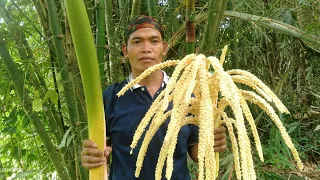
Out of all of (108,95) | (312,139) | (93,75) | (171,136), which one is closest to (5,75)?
(108,95)

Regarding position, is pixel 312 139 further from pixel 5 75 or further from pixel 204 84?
pixel 204 84

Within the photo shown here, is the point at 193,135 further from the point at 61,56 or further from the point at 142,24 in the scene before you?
the point at 61,56

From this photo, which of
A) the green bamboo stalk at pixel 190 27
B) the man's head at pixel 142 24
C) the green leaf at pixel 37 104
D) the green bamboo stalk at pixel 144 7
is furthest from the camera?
the green bamboo stalk at pixel 144 7

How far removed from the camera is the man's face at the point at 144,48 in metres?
1.07

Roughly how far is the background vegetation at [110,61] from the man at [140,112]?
0.11 metres

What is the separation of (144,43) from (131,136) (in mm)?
Answer: 277

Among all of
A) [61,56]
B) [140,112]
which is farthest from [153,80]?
[61,56]

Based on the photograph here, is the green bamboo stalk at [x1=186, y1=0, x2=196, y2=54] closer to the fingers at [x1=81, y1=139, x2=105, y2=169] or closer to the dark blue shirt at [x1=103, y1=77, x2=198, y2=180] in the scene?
the dark blue shirt at [x1=103, y1=77, x2=198, y2=180]

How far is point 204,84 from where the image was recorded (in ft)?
1.70

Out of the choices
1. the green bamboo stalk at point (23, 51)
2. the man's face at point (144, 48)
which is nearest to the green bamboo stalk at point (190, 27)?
the man's face at point (144, 48)

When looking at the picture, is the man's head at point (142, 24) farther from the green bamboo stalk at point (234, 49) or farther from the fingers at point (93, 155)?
the green bamboo stalk at point (234, 49)

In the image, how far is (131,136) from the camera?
3.53 feet

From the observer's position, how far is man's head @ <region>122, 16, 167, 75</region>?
1.07m

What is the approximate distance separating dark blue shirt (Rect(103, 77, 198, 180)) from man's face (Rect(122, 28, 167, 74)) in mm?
95
